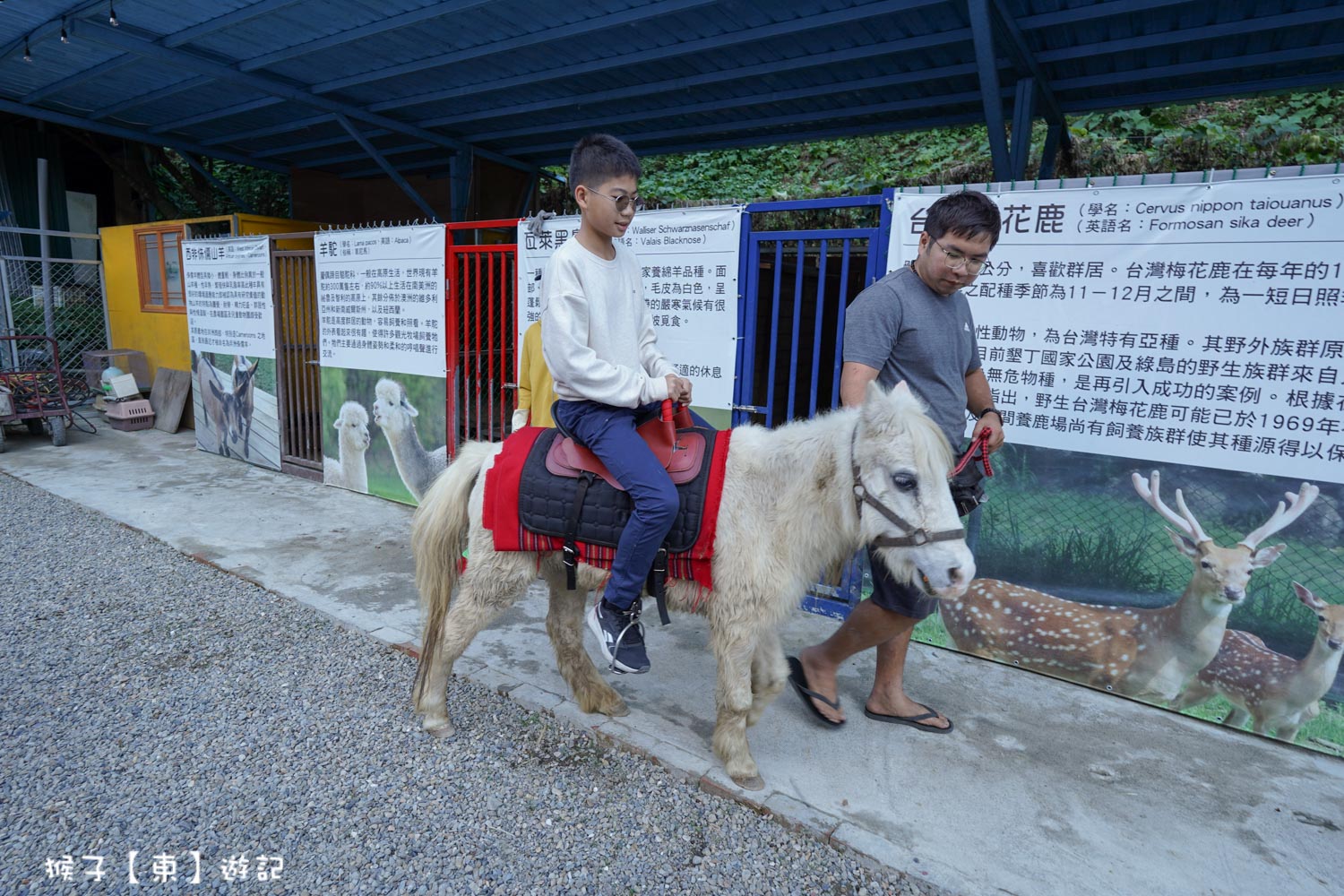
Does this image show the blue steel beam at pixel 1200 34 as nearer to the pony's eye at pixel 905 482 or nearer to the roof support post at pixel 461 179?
the pony's eye at pixel 905 482

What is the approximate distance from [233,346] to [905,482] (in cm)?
781

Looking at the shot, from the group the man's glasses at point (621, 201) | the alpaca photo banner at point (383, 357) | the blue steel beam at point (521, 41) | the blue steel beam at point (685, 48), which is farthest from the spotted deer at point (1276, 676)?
the alpaca photo banner at point (383, 357)

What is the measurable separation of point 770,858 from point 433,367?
4.62 meters

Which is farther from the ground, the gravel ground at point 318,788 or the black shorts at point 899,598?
the black shorts at point 899,598

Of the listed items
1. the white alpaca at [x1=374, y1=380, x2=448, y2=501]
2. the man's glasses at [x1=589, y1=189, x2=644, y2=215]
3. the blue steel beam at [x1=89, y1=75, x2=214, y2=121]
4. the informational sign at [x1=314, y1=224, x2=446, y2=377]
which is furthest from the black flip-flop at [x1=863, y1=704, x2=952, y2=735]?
the blue steel beam at [x1=89, y1=75, x2=214, y2=121]

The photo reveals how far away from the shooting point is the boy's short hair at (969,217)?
7.54 ft

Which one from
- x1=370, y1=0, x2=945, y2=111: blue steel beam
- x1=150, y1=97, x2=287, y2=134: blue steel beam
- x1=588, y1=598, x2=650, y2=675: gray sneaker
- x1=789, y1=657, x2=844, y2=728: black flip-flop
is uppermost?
x1=150, y1=97, x2=287, y2=134: blue steel beam

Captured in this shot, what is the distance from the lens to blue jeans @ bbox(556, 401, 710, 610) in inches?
93.0

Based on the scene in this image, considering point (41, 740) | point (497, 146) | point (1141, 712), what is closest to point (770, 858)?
point (1141, 712)

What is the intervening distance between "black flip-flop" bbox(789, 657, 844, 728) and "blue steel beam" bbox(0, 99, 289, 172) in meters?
10.7

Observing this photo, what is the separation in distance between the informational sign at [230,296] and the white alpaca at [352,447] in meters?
1.31

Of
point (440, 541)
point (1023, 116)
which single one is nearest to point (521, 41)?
point (1023, 116)

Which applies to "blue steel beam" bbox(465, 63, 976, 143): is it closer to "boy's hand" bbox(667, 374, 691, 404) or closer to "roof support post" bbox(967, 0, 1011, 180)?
"roof support post" bbox(967, 0, 1011, 180)

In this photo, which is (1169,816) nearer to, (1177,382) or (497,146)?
(1177,382)
